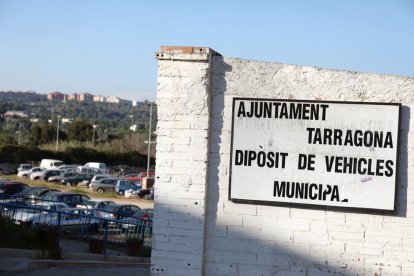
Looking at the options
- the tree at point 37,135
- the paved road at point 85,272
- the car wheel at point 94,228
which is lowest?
the paved road at point 85,272

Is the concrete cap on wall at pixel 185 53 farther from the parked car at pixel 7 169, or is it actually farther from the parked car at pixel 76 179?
the parked car at pixel 7 169

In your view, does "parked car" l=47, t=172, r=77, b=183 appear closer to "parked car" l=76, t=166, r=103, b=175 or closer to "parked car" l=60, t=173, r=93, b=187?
"parked car" l=60, t=173, r=93, b=187

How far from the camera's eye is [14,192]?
136 ft

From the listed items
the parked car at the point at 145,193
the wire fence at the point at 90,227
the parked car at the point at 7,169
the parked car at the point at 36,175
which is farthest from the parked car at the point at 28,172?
the wire fence at the point at 90,227

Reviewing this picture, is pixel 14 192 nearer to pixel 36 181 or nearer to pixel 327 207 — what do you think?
pixel 36 181

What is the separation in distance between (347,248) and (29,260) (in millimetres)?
7577

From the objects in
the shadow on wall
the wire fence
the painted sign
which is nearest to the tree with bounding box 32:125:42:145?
the wire fence

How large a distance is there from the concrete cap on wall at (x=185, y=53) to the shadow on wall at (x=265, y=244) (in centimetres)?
15

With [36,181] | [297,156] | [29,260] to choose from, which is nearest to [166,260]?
[297,156]

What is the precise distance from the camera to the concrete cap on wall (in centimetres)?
746

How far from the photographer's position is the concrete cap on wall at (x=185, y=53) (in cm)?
746

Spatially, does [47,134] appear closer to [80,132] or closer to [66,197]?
[80,132]

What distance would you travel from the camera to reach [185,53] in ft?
24.6

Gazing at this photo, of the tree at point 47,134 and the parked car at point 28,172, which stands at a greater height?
the tree at point 47,134
